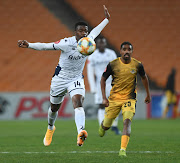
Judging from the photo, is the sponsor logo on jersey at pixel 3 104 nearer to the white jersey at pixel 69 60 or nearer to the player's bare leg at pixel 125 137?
the white jersey at pixel 69 60

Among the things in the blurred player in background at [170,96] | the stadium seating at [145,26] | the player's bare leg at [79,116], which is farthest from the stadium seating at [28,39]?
the player's bare leg at [79,116]

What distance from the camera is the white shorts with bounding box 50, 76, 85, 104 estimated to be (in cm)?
723

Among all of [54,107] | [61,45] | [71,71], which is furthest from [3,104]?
[61,45]

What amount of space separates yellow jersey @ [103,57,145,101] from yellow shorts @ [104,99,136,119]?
87 millimetres

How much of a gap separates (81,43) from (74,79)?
857 mm

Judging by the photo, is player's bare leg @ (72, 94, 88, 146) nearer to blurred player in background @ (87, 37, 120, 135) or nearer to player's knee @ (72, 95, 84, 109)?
player's knee @ (72, 95, 84, 109)

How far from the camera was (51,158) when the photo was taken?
6285 mm

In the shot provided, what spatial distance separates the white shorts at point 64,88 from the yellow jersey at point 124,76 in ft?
1.45

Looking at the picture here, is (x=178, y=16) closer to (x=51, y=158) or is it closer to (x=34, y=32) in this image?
(x=34, y=32)

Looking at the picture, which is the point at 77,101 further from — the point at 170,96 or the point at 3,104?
the point at 170,96

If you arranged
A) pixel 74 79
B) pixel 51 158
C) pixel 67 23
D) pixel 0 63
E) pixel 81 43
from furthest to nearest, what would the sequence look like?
pixel 67 23
pixel 0 63
pixel 74 79
pixel 81 43
pixel 51 158

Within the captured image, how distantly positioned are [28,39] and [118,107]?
52.5ft

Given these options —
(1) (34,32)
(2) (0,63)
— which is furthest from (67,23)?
(2) (0,63)

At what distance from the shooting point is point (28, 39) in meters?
22.6
